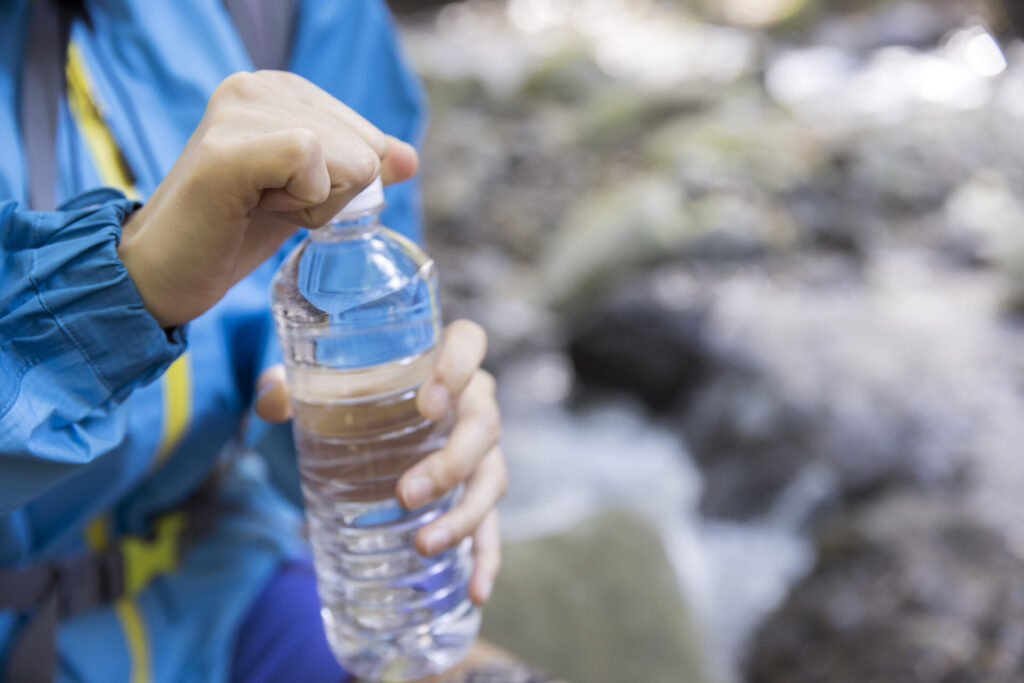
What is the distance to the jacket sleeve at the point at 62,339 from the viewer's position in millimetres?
726

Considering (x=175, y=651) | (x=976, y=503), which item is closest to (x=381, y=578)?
(x=175, y=651)

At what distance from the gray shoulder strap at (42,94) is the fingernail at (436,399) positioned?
441 millimetres

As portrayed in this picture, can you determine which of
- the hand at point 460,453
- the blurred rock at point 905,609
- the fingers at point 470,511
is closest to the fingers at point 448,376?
the hand at point 460,453

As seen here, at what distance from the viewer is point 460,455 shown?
A: 0.91 meters

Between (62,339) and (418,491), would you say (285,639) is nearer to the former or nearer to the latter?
(418,491)

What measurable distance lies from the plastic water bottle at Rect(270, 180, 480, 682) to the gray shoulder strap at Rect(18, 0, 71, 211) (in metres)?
0.26

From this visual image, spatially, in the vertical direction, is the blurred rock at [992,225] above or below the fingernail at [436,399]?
below

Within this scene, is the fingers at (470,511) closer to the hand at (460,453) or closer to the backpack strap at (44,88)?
the hand at (460,453)

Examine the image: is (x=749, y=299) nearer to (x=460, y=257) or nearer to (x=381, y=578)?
(x=460, y=257)

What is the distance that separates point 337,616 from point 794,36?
8703 millimetres

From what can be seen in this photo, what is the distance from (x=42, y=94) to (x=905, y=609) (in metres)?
2.41

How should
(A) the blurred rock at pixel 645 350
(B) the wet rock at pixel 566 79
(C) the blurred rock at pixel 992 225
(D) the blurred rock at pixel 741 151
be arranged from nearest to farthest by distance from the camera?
(A) the blurred rock at pixel 645 350
(C) the blurred rock at pixel 992 225
(D) the blurred rock at pixel 741 151
(B) the wet rock at pixel 566 79

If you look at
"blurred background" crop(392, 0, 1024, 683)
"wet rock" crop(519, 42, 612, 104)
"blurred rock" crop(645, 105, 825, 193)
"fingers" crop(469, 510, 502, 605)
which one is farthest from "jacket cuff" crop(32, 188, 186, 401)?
"wet rock" crop(519, 42, 612, 104)

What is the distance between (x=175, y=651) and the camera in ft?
3.59
